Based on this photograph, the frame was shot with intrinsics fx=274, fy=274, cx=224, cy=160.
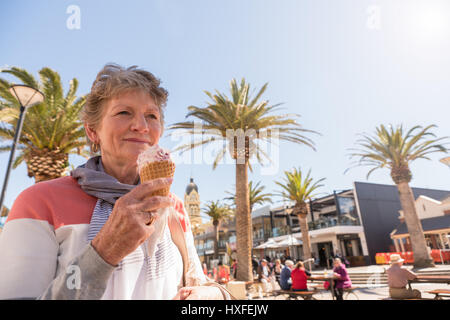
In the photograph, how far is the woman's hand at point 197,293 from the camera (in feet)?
3.26

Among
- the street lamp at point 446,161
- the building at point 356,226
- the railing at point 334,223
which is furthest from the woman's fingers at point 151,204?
the railing at point 334,223

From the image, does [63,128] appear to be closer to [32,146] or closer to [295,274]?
[32,146]

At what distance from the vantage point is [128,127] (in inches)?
46.3

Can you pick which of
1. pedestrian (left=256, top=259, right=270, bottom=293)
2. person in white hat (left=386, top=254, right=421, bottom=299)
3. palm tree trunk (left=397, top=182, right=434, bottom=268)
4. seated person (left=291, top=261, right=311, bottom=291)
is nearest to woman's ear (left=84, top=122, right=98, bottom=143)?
person in white hat (left=386, top=254, right=421, bottom=299)

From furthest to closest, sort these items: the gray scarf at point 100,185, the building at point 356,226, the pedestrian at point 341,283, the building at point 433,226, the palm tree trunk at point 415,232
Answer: the building at point 356,226
the building at point 433,226
the palm tree trunk at point 415,232
the pedestrian at point 341,283
the gray scarf at point 100,185

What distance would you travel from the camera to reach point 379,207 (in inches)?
1364

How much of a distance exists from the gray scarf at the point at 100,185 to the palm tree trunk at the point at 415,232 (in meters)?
24.2

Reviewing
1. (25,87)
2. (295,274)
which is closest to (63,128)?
(25,87)

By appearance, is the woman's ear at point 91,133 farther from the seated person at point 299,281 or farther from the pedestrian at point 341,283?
the pedestrian at point 341,283

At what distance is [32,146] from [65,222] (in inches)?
463

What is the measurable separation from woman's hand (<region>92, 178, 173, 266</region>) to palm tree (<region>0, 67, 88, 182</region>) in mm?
11091

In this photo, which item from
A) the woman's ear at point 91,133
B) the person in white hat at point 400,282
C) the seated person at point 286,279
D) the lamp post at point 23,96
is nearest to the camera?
the woman's ear at point 91,133

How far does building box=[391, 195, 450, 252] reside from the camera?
26.0 metres
